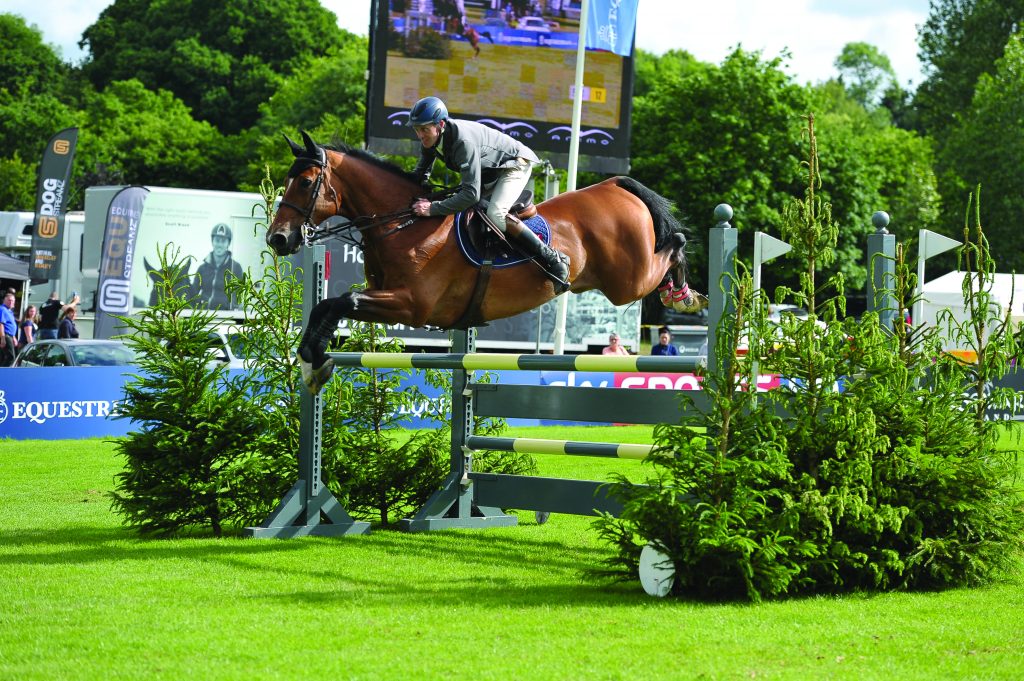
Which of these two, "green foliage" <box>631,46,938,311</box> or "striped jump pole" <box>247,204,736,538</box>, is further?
"green foliage" <box>631,46,938,311</box>

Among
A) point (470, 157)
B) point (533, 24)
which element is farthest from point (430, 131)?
point (533, 24)

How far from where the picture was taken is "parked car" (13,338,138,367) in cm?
1647

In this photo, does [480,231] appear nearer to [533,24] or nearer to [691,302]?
[691,302]

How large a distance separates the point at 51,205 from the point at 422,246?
19366 mm

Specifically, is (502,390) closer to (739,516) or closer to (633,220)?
(633,220)

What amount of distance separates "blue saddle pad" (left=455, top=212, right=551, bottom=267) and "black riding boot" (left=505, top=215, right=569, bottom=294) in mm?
73

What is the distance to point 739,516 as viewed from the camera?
539cm

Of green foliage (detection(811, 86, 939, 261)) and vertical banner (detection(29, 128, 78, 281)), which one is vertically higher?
green foliage (detection(811, 86, 939, 261))

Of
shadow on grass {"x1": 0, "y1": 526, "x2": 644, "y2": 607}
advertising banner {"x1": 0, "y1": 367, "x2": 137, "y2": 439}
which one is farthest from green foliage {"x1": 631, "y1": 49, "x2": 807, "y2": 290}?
shadow on grass {"x1": 0, "y1": 526, "x2": 644, "y2": 607}

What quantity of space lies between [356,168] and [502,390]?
1850 mm

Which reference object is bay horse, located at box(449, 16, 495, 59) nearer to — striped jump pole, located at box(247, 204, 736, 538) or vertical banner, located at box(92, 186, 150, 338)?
vertical banner, located at box(92, 186, 150, 338)

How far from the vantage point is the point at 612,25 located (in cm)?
1881

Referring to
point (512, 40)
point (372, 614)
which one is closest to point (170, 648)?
point (372, 614)

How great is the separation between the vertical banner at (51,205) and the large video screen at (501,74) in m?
9.26
